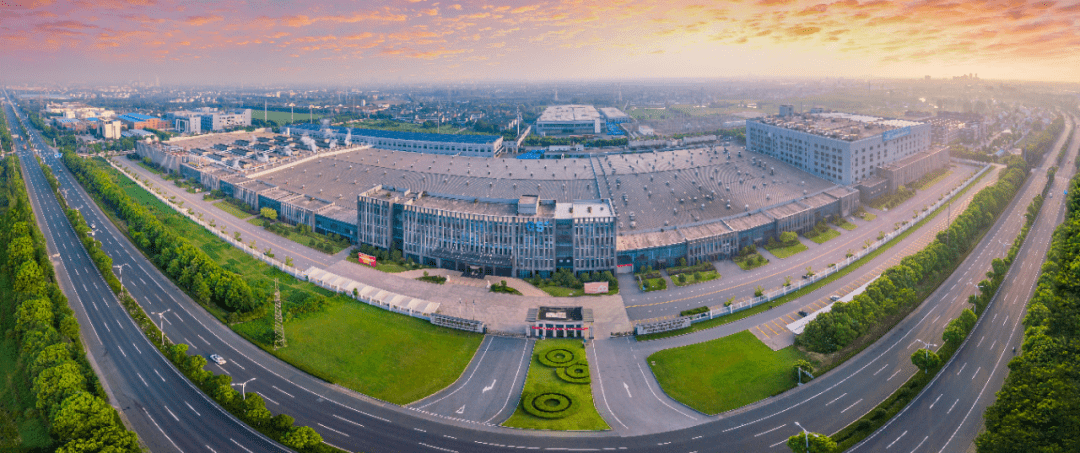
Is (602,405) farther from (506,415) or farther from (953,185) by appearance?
(953,185)

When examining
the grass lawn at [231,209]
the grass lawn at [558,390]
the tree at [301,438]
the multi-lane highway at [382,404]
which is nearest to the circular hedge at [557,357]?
the grass lawn at [558,390]

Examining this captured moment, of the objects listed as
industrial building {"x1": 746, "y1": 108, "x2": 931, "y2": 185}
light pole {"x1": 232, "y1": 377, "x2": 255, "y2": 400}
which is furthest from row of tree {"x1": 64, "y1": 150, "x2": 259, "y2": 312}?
industrial building {"x1": 746, "y1": 108, "x2": 931, "y2": 185}

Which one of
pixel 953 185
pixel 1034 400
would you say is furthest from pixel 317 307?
pixel 953 185

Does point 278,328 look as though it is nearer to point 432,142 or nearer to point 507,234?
point 507,234

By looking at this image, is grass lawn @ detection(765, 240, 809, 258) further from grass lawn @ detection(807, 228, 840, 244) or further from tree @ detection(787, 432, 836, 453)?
tree @ detection(787, 432, 836, 453)

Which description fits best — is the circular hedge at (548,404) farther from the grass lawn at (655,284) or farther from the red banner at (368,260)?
the red banner at (368,260)

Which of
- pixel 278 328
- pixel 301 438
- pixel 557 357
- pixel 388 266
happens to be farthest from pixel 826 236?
pixel 301 438
